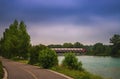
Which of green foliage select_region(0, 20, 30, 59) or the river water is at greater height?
green foliage select_region(0, 20, 30, 59)

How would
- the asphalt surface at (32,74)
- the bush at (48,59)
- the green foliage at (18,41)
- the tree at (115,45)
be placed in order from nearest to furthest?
the asphalt surface at (32,74) < the bush at (48,59) < the green foliage at (18,41) < the tree at (115,45)

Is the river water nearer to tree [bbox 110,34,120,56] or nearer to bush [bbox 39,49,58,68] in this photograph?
bush [bbox 39,49,58,68]

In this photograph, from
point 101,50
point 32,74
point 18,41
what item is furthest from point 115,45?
point 32,74

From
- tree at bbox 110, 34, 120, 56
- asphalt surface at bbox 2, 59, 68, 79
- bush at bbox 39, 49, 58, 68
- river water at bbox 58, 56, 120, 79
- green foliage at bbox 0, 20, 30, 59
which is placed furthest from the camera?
tree at bbox 110, 34, 120, 56

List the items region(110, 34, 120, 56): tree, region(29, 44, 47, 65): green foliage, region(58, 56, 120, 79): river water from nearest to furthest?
1. region(58, 56, 120, 79): river water
2. region(29, 44, 47, 65): green foliage
3. region(110, 34, 120, 56): tree

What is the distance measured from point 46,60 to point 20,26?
135 feet

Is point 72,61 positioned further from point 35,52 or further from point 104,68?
point 35,52

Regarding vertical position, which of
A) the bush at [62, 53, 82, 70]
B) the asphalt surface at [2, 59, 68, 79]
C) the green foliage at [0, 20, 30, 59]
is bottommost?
the asphalt surface at [2, 59, 68, 79]

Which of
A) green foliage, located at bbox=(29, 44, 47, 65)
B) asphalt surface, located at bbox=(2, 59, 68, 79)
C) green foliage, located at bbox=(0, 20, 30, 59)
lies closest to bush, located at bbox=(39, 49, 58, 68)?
asphalt surface, located at bbox=(2, 59, 68, 79)

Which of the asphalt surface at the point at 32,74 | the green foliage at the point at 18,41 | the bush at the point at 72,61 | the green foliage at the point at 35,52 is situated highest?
the green foliage at the point at 18,41

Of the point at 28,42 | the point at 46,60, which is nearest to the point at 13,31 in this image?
the point at 28,42

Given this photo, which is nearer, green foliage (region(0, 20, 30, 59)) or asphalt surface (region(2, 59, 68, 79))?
asphalt surface (region(2, 59, 68, 79))

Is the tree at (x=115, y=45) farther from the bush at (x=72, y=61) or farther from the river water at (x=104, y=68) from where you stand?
the bush at (x=72, y=61)

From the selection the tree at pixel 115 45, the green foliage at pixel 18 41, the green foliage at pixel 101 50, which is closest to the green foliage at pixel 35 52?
the green foliage at pixel 18 41
